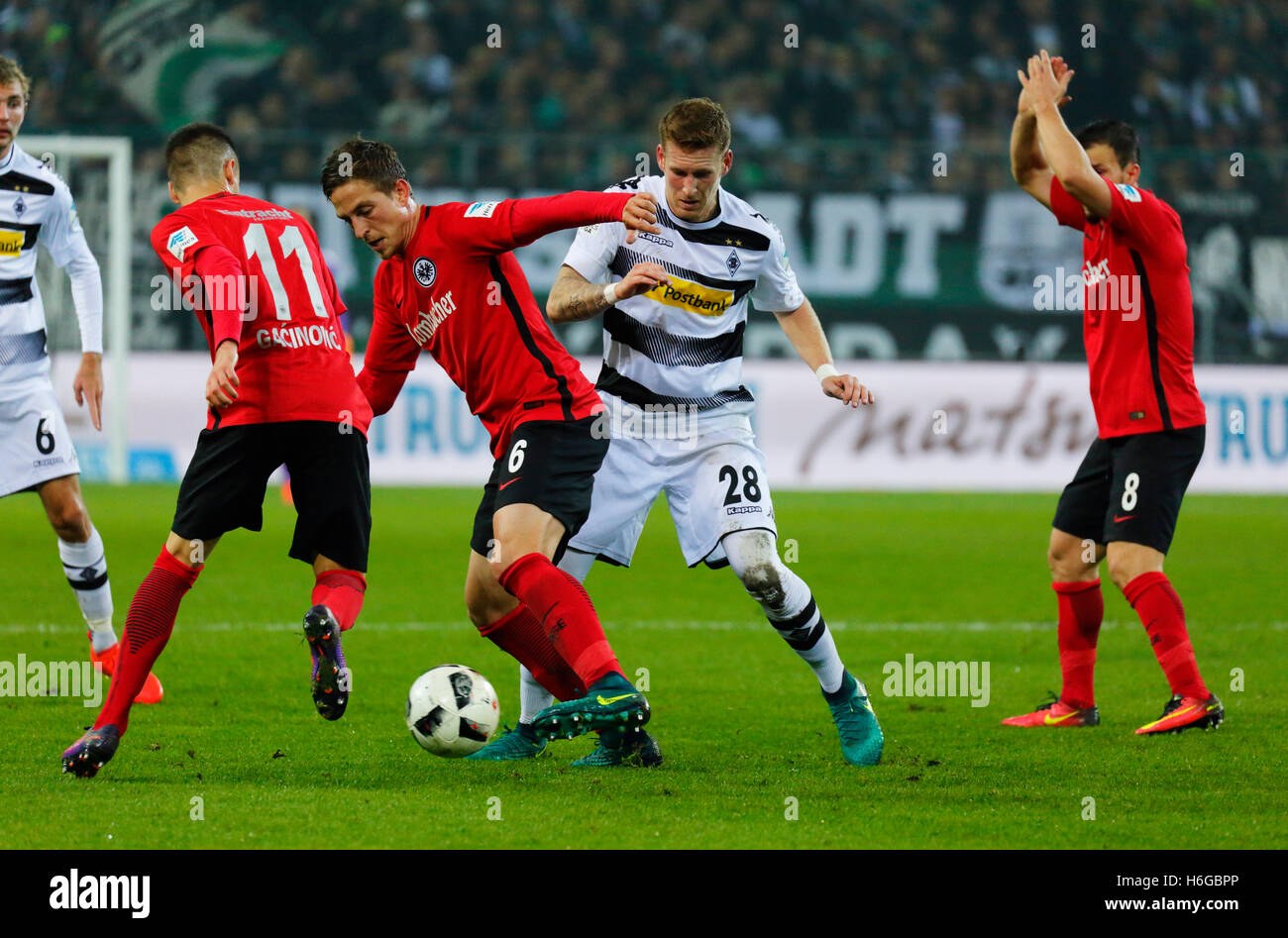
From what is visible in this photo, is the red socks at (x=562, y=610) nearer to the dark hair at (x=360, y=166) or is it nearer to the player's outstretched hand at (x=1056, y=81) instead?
the dark hair at (x=360, y=166)

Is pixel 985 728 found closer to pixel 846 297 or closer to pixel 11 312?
pixel 11 312

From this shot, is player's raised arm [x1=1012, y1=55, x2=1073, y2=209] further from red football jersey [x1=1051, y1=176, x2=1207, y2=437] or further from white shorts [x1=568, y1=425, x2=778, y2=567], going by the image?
white shorts [x1=568, y1=425, x2=778, y2=567]

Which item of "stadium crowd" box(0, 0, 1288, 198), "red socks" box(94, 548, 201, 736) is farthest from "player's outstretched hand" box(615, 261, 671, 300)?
"stadium crowd" box(0, 0, 1288, 198)

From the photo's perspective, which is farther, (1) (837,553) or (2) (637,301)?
(1) (837,553)

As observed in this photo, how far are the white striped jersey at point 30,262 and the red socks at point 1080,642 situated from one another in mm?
3810

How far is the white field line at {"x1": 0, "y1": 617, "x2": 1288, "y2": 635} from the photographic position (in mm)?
7875

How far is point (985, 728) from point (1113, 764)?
756mm

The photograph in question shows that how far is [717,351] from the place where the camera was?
528cm

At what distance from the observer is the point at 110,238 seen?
1625 cm

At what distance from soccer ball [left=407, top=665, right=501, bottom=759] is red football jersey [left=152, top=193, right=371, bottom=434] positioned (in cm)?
84

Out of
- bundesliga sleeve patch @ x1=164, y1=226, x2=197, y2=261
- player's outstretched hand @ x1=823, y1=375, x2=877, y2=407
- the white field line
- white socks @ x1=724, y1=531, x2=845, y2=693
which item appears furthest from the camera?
the white field line

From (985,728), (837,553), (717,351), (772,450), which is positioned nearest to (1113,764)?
(985,728)

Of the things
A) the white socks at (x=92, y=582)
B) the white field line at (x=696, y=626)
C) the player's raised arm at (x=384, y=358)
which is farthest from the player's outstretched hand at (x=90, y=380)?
the white field line at (x=696, y=626)

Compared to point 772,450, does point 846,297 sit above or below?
above
